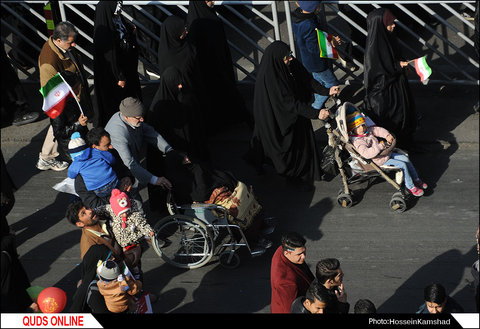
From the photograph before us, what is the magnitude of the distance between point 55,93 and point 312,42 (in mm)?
2999

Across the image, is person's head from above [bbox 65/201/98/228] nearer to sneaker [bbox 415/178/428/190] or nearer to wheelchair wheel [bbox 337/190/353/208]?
wheelchair wheel [bbox 337/190/353/208]

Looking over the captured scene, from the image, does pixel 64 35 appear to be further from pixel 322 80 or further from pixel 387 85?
pixel 387 85

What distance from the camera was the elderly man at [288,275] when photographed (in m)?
6.28

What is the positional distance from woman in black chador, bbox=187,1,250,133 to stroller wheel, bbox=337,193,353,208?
6.33ft

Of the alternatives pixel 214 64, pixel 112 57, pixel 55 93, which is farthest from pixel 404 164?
pixel 55 93

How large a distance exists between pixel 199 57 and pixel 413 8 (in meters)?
3.73

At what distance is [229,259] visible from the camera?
780cm

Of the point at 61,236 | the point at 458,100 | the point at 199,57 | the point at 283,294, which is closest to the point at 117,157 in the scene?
the point at 61,236

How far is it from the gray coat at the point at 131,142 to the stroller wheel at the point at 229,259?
1031 mm

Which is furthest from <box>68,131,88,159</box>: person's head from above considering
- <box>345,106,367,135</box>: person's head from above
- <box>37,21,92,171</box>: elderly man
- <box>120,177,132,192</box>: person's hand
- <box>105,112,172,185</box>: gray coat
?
<box>345,106,367,135</box>: person's head from above

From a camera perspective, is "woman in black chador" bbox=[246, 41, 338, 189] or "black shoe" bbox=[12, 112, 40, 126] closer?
A: "woman in black chador" bbox=[246, 41, 338, 189]

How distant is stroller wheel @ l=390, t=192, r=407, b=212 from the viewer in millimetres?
8367

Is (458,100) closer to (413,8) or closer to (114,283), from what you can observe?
(413,8)

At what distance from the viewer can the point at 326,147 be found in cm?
900
